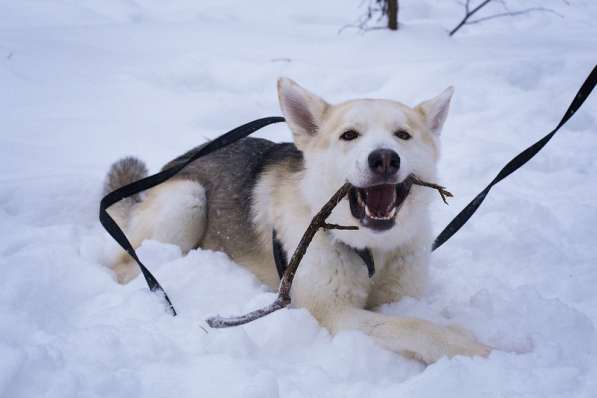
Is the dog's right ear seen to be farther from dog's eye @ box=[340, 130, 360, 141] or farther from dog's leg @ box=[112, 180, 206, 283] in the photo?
dog's leg @ box=[112, 180, 206, 283]

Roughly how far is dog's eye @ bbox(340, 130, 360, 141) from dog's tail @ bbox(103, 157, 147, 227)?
1.76 meters

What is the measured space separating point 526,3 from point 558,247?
8.67m

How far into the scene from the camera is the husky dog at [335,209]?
2.30 meters

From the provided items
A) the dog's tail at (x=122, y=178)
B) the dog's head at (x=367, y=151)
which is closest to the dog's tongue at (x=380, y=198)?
the dog's head at (x=367, y=151)

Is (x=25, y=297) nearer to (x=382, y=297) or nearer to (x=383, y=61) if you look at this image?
(x=382, y=297)

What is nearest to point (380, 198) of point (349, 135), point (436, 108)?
point (349, 135)

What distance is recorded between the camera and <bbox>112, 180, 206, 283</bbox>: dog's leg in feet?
10.8

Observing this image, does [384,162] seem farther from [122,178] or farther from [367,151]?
[122,178]

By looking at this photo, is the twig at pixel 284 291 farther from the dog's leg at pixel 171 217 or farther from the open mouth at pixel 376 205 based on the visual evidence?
the dog's leg at pixel 171 217

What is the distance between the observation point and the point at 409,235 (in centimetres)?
265

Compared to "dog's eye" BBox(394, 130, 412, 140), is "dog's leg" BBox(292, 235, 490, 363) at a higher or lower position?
lower

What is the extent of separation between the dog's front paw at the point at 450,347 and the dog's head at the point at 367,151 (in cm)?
53

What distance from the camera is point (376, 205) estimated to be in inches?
92.5

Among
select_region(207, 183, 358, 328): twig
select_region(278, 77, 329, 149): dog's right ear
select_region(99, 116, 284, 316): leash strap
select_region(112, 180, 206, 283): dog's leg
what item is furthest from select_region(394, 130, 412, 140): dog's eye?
select_region(112, 180, 206, 283): dog's leg
